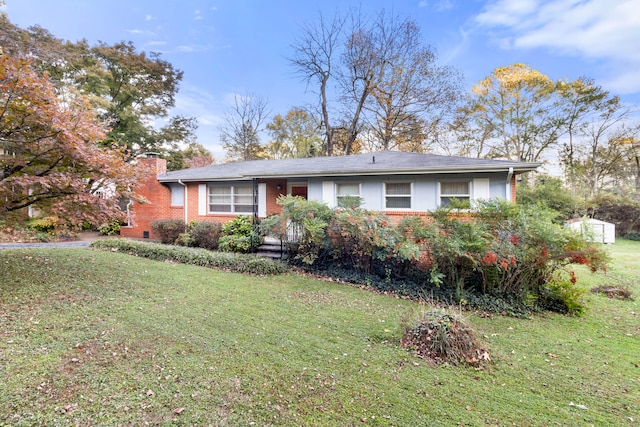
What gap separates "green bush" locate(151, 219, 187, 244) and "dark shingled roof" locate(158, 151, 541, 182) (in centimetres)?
197

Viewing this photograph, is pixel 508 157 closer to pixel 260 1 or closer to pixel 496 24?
pixel 496 24

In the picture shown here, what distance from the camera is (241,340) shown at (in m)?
3.89

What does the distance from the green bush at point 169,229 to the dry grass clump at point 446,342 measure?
434 inches

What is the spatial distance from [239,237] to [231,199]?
297cm

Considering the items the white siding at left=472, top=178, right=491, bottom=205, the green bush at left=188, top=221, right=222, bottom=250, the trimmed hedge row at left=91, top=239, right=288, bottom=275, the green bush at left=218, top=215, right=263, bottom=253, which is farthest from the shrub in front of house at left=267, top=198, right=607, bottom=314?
the green bush at left=188, top=221, right=222, bottom=250

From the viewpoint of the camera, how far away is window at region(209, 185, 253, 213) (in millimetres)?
12461

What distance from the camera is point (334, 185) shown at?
10.4m

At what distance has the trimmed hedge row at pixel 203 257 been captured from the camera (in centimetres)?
793

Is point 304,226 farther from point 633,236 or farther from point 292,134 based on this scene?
point 633,236

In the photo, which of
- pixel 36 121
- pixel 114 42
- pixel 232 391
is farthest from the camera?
pixel 114 42

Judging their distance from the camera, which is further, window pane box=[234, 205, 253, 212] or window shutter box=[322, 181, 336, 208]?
window pane box=[234, 205, 253, 212]

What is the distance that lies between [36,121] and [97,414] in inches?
196

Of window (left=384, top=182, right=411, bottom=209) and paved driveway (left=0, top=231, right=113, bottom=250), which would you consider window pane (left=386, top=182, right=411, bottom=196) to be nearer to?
window (left=384, top=182, right=411, bottom=209)

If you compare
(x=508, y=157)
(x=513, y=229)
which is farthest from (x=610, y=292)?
(x=508, y=157)
